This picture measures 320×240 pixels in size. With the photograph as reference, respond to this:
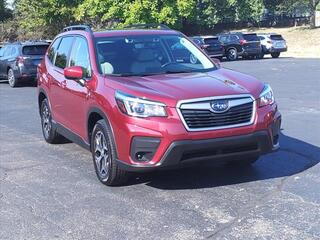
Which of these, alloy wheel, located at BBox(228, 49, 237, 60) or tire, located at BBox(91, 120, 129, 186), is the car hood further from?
alloy wheel, located at BBox(228, 49, 237, 60)

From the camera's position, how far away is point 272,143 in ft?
19.3

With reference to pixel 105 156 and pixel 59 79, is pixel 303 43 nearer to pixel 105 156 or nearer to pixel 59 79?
pixel 59 79

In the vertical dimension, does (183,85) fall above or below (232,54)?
above

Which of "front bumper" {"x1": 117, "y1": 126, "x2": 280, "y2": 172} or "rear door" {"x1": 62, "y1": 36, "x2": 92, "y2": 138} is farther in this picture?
"rear door" {"x1": 62, "y1": 36, "x2": 92, "y2": 138}

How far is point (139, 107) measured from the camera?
547 centimetres

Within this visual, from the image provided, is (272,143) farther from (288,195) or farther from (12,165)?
(12,165)

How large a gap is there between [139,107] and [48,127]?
3464 millimetres

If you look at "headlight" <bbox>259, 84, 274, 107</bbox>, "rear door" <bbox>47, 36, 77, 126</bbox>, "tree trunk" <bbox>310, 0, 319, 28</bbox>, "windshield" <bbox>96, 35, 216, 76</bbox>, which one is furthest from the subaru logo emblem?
"tree trunk" <bbox>310, 0, 319, 28</bbox>

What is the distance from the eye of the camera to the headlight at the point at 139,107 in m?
5.40

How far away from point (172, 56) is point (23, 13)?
58826 mm

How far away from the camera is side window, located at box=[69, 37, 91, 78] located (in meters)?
6.57

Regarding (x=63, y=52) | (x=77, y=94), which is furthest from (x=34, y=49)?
(x=77, y=94)

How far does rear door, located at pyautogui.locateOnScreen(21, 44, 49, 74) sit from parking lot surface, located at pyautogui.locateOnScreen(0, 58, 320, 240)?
1118 centimetres

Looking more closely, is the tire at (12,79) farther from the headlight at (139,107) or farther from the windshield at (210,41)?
the windshield at (210,41)
